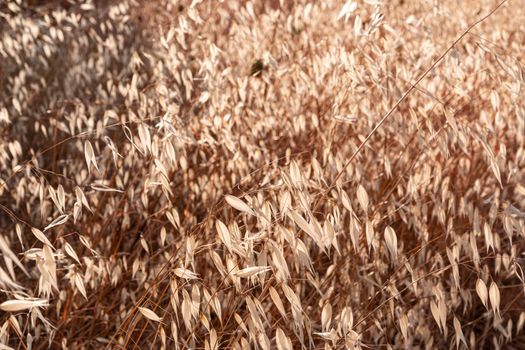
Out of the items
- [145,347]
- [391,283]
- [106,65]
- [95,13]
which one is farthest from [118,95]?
[391,283]

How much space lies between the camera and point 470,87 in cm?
292

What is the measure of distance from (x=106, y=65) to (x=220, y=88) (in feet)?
5.70

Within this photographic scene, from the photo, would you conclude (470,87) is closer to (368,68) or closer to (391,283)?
(368,68)

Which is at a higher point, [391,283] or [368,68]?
[368,68]

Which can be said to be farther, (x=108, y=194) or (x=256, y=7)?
(x=256, y=7)

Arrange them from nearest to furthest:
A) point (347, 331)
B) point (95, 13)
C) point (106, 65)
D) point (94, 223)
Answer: point (347, 331) → point (94, 223) → point (106, 65) → point (95, 13)

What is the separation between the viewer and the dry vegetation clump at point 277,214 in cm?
116

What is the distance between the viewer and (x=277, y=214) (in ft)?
4.29

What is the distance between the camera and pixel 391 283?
135 cm

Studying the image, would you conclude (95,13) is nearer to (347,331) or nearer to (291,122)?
(291,122)

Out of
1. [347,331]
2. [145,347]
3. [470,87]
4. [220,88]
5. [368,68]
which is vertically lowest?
[145,347]

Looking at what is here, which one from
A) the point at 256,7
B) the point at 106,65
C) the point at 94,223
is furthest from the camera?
the point at 256,7

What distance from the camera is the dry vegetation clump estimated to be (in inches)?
45.8

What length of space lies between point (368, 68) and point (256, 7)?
13.4 ft
